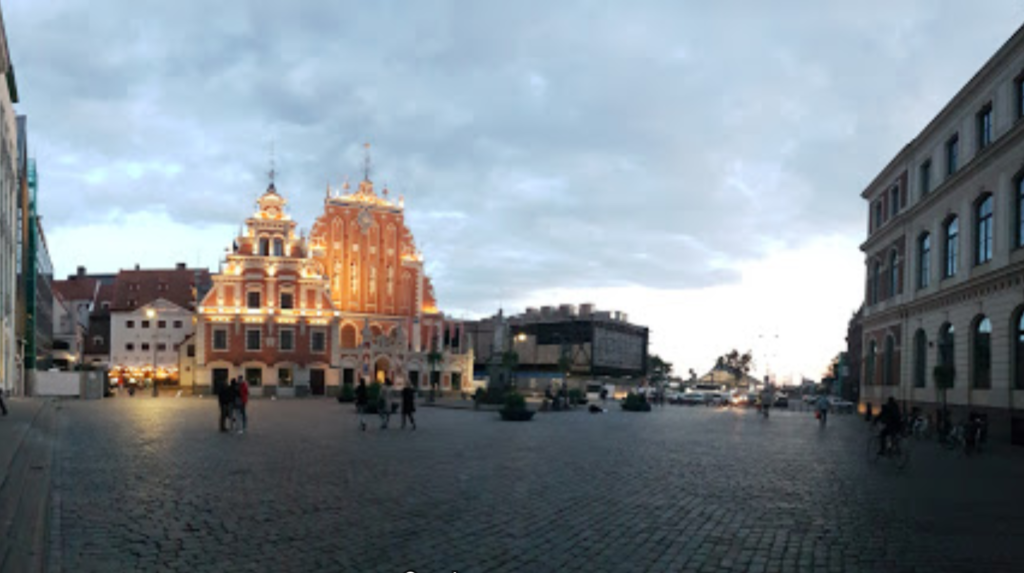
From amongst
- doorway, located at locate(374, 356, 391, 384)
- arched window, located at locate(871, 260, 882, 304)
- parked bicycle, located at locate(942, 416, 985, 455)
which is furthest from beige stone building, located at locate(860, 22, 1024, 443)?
doorway, located at locate(374, 356, 391, 384)

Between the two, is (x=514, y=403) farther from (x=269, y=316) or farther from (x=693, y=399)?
(x=693, y=399)

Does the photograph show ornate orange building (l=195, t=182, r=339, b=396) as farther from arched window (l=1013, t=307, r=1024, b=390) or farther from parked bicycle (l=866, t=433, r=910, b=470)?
parked bicycle (l=866, t=433, r=910, b=470)

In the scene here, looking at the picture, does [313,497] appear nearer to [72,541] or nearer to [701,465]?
[72,541]

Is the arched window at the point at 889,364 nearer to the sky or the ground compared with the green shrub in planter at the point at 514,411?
nearer to the sky

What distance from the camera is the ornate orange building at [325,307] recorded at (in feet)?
235

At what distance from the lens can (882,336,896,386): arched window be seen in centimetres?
4578

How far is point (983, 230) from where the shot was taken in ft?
109

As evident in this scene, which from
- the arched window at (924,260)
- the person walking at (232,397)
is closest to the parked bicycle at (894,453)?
the person walking at (232,397)

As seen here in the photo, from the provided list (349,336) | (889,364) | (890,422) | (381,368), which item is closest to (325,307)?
(349,336)

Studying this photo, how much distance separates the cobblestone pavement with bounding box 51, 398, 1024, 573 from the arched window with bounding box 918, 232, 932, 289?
69.1ft

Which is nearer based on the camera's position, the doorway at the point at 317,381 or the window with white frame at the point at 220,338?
the window with white frame at the point at 220,338

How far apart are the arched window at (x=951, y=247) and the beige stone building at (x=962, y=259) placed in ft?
0.17

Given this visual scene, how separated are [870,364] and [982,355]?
64.9 feet

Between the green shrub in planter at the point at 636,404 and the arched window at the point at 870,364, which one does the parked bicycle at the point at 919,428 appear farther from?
the green shrub in planter at the point at 636,404
